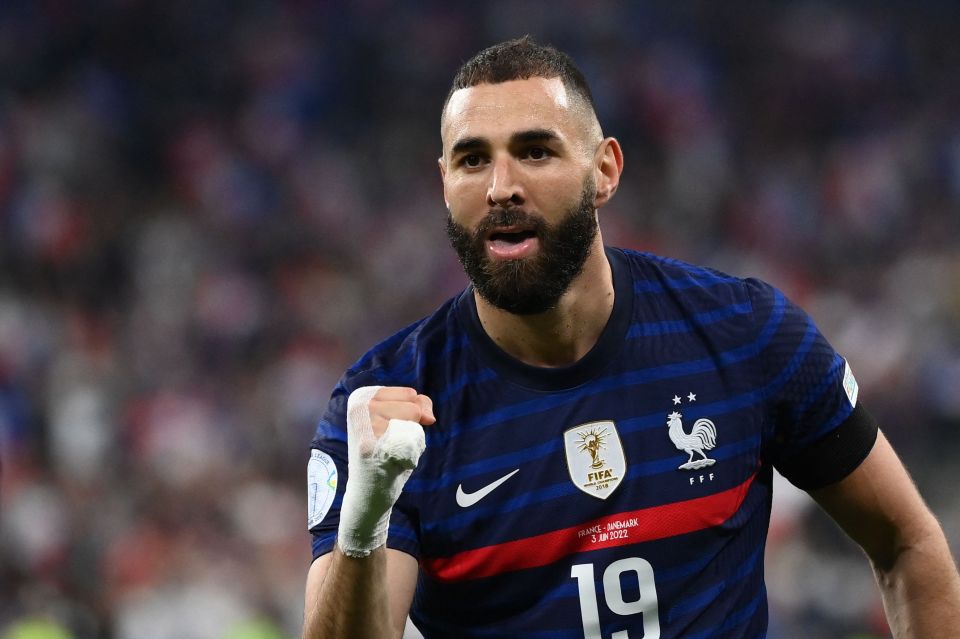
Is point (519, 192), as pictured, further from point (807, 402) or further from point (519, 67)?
point (807, 402)

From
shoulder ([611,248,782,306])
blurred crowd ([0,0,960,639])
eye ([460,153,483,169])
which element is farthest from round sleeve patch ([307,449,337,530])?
blurred crowd ([0,0,960,639])

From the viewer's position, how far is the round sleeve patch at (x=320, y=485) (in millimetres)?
2922

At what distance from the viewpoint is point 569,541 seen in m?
2.94

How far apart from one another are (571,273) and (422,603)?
0.81m

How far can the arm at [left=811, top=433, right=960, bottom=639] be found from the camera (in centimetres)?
312

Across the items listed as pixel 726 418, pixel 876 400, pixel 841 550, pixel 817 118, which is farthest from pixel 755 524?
pixel 817 118

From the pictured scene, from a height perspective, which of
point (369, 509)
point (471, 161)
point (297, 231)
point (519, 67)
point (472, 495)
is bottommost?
point (369, 509)

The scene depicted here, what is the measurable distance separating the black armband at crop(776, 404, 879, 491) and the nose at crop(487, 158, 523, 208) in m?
0.88

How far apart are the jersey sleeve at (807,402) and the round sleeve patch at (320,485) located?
98cm

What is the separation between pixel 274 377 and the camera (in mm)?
10219

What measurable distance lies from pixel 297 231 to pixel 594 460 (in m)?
8.97

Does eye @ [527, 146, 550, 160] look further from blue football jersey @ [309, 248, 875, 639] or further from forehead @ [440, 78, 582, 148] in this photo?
blue football jersey @ [309, 248, 875, 639]

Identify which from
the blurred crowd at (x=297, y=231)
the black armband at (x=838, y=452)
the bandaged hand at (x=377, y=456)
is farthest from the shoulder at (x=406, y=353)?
the blurred crowd at (x=297, y=231)

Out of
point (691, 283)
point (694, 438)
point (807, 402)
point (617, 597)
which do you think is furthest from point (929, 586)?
point (691, 283)
